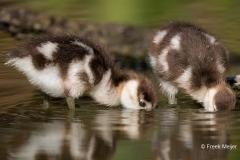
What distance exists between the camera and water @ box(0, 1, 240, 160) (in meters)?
4.23

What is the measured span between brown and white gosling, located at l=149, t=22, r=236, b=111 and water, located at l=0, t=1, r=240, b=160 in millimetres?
128

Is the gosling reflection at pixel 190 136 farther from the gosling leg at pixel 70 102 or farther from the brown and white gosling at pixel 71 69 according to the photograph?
the gosling leg at pixel 70 102

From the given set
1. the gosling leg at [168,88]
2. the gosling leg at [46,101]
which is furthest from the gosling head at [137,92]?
the gosling leg at [46,101]

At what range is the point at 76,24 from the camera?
7.77 m

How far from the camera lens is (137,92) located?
5754mm

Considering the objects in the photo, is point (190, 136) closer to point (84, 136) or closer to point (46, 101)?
point (84, 136)

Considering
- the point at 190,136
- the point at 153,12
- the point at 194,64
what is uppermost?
the point at 153,12

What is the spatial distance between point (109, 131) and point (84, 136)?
194 mm

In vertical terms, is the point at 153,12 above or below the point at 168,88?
above

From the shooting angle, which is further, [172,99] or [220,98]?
[172,99]

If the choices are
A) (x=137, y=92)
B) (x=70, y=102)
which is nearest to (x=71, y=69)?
(x=70, y=102)

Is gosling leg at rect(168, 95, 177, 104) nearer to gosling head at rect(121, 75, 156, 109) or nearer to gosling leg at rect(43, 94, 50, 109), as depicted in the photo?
gosling head at rect(121, 75, 156, 109)

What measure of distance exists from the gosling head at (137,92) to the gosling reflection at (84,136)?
1.02ft

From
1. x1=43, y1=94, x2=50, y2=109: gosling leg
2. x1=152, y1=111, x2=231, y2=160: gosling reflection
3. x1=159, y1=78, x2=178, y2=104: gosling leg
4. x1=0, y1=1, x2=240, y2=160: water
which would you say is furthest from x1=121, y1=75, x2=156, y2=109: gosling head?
x1=43, y1=94, x2=50, y2=109: gosling leg
